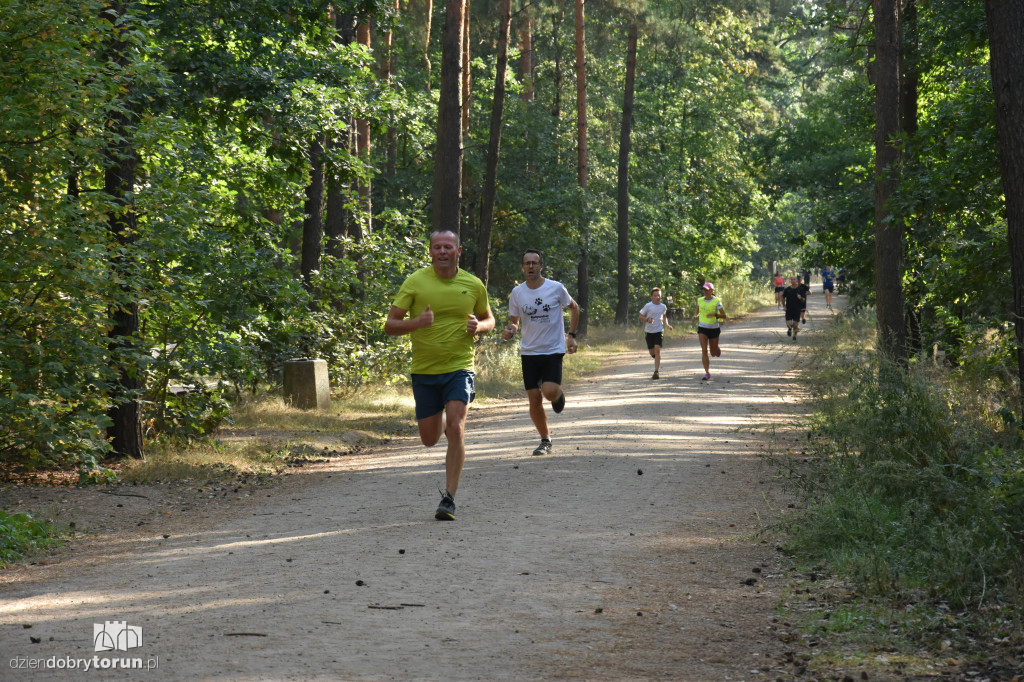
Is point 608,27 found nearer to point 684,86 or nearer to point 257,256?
point 684,86

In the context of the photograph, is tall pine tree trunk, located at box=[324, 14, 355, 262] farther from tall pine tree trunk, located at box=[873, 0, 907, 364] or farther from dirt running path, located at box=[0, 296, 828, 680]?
dirt running path, located at box=[0, 296, 828, 680]

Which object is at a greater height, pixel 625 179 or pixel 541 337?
pixel 625 179

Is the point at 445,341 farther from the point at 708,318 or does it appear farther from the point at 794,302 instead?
the point at 794,302

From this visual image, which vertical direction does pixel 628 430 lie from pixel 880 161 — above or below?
below

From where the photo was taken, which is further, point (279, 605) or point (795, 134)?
point (795, 134)

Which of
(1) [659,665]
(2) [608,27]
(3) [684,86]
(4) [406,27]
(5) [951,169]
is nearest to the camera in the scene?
(1) [659,665]

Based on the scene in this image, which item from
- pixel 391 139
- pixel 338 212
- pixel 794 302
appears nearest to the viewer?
pixel 338 212

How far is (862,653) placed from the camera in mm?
5230

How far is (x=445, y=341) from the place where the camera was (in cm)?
838

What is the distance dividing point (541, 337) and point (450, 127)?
8.23 meters

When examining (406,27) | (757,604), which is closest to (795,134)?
(406,27)

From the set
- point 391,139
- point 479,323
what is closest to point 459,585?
point 479,323

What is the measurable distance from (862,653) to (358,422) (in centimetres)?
1125
